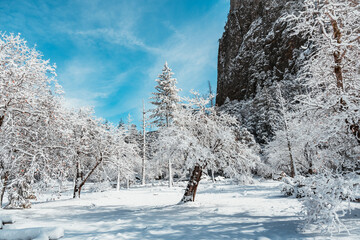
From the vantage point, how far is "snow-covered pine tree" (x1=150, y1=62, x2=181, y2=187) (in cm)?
2453

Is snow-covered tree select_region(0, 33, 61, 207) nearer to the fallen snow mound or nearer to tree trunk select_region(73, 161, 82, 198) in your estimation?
the fallen snow mound

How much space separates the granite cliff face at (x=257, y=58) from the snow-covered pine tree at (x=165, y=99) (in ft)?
88.2

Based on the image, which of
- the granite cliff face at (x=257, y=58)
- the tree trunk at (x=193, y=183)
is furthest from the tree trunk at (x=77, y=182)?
the granite cliff face at (x=257, y=58)

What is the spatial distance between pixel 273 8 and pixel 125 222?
80743mm

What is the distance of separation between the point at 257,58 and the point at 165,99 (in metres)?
55.8

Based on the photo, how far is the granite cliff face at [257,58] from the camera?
172 ft

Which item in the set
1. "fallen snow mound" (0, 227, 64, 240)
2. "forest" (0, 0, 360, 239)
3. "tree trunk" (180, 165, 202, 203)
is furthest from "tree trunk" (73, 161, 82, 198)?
"fallen snow mound" (0, 227, 64, 240)

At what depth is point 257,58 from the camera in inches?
2714

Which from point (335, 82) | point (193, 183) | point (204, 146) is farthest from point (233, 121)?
point (335, 82)

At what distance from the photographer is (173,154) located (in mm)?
11273

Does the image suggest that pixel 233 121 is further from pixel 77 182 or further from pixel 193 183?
pixel 77 182

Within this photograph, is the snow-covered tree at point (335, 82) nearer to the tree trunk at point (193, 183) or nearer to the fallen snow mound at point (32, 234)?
the tree trunk at point (193, 183)

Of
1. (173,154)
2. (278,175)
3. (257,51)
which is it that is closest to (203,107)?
(173,154)

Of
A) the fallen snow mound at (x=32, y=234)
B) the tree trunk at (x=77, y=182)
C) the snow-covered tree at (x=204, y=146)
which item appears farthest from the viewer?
the tree trunk at (x=77, y=182)
